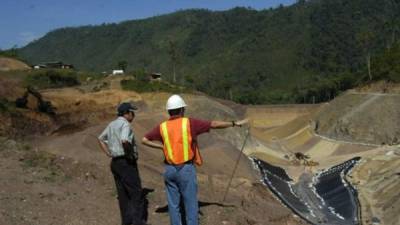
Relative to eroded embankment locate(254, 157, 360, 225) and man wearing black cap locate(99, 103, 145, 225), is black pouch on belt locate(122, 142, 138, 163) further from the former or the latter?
eroded embankment locate(254, 157, 360, 225)

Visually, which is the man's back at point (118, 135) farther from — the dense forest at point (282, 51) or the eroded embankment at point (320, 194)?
the dense forest at point (282, 51)

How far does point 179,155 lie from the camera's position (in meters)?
5.97

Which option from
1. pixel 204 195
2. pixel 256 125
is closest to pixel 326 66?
pixel 256 125

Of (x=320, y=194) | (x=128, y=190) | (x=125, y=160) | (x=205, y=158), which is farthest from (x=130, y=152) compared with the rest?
(x=320, y=194)

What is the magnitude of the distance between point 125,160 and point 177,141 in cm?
157

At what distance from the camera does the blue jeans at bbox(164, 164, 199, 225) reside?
237 inches

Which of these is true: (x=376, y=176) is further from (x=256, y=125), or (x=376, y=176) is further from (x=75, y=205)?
(x=256, y=125)

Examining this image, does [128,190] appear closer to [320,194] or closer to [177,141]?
[177,141]

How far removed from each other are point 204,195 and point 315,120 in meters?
43.7

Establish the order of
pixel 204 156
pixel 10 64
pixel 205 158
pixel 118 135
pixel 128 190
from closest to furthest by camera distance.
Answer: pixel 118 135 → pixel 128 190 → pixel 205 158 → pixel 204 156 → pixel 10 64

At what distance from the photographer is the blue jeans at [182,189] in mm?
6008

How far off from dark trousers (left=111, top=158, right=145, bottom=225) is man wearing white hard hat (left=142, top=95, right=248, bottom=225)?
4.31ft

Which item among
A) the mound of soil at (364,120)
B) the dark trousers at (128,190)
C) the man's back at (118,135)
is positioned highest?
the man's back at (118,135)

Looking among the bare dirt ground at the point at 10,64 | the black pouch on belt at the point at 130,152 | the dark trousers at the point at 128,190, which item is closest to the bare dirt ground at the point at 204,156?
the dark trousers at the point at 128,190
